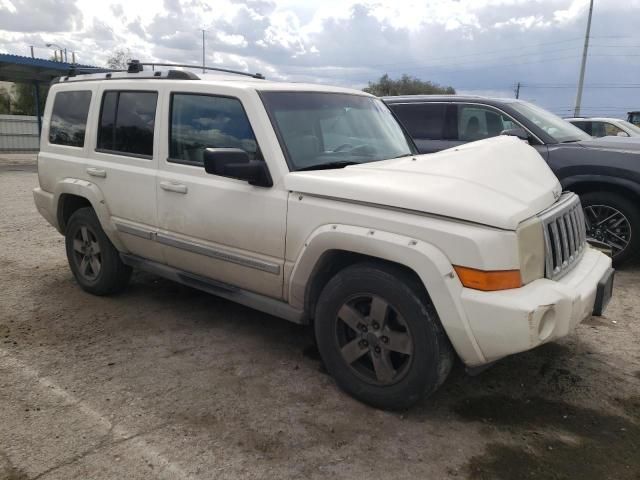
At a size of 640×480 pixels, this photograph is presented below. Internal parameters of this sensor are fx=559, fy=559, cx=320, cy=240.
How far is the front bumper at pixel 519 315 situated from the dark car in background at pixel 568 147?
3.07m

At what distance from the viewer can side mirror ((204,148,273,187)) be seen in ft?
10.7

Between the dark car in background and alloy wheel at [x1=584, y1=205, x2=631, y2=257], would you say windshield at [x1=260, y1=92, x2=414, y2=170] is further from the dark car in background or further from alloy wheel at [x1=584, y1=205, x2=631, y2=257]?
alloy wheel at [x1=584, y1=205, x2=631, y2=257]

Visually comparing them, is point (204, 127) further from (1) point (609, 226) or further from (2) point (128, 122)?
(1) point (609, 226)

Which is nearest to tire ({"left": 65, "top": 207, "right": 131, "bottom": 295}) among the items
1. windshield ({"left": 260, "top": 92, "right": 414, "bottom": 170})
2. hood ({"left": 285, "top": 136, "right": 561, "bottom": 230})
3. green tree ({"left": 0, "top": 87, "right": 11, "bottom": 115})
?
windshield ({"left": 260, "top": 92, "right": 414, "bottom": 170})

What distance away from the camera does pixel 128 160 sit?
446 cm

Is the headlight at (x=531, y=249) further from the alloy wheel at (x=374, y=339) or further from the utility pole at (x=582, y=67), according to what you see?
the utility pole at (x=582, y=67)

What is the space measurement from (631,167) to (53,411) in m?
5.74

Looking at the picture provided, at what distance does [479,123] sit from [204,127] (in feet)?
13.3

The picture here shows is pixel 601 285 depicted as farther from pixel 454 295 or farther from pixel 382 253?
pixel 382 253

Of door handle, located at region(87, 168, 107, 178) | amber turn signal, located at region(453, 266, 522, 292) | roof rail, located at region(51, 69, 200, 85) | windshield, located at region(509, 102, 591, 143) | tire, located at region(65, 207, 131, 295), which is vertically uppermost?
roof rail, located at region(51, 69, 200, 85)

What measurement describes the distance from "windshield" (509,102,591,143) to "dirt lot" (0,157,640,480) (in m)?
2.54

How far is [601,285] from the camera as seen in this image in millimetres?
3311

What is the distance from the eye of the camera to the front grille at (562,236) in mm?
3037

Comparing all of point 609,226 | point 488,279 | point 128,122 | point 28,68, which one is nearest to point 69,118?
point 128,122
